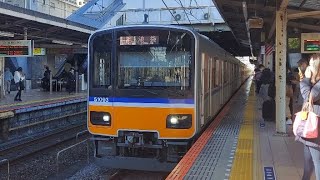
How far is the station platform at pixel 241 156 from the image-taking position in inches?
233

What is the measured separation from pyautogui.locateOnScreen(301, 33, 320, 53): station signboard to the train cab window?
723cm

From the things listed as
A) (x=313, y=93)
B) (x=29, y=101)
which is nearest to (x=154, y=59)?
(x=313, y=93)

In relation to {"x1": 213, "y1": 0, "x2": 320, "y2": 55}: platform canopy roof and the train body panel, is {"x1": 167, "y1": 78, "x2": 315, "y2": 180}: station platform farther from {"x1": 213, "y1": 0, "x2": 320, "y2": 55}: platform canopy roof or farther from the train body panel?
{"x1": 213, "y1": 0, "x2": 320, "y2": 55}: platform canopy roof

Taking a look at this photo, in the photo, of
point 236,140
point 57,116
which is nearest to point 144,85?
point 236,140

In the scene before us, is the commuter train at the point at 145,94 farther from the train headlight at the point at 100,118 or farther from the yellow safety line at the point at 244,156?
the yellow safety line at the point at 244,156

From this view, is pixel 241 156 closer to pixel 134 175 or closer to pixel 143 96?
pixel 143 96

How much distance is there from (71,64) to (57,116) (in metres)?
13.3

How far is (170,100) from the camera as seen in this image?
7.51 metres

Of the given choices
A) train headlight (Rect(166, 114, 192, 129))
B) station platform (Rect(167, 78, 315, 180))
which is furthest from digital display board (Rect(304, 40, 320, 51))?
train headlight (Rect(166, 114, 192, 129))

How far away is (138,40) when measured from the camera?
25.4ft

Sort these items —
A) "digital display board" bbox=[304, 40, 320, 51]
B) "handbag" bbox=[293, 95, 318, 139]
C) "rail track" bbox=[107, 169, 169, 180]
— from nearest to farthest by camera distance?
"handbag" bbox=[293, 95, 318, 139]
"rail track" bbox=[107, 169, 169, 180]
"digital display board" bbox=[304, 40, 320, 51]

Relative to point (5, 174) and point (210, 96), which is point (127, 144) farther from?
point (5, 174)

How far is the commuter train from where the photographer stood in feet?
24.7

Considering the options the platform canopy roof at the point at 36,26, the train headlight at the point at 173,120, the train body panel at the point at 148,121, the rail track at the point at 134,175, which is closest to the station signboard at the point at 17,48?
the platform canopy roof at the point at 36,26
